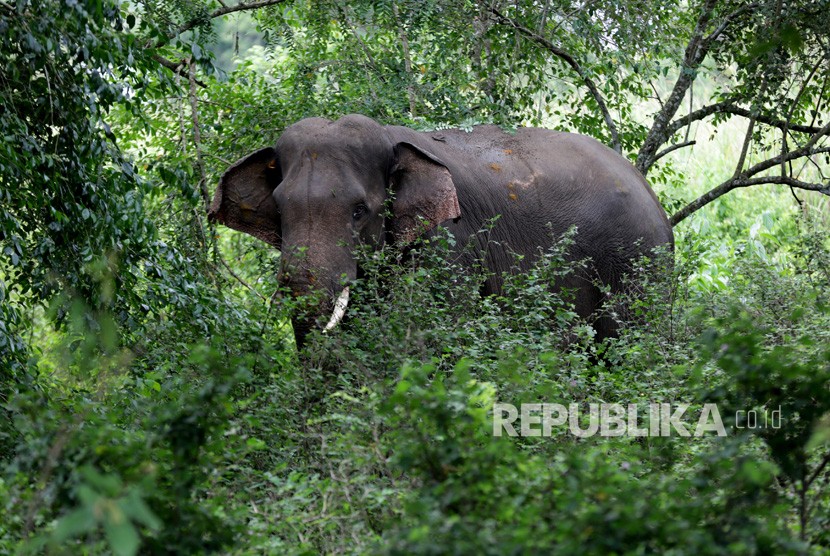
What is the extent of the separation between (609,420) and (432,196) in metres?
2.51

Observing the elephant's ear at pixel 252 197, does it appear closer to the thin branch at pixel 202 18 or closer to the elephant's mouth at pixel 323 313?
the thin branch at pixel 202 18

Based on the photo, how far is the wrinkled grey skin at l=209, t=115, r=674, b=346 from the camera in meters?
7.04

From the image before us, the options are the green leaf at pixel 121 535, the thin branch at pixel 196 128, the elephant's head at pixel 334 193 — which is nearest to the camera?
the green leaf at pixel 121 535

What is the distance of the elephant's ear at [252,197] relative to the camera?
7.65 metres

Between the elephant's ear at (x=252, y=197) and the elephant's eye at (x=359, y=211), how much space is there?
62 centimetres

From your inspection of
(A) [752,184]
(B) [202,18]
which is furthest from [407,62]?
(A) [752,184]

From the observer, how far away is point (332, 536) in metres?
4.22

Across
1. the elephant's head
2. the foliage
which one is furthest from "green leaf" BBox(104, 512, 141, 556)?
the elephant's head

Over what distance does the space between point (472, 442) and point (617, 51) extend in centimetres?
644

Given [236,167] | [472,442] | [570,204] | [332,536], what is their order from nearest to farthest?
[472,442], [332,536], [236,167], [570,204]

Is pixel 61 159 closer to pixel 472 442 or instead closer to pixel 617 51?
pixel 472 442

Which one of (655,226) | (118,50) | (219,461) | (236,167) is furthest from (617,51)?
(219,461)

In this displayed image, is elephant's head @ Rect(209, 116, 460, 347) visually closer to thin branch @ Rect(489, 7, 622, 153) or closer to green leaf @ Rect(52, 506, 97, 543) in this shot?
thin branch @ Rect(489, 7, 622, 153)

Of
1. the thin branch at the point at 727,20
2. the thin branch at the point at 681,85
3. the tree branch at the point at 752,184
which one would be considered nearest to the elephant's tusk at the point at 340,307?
the thin branch at the point at 681,85
